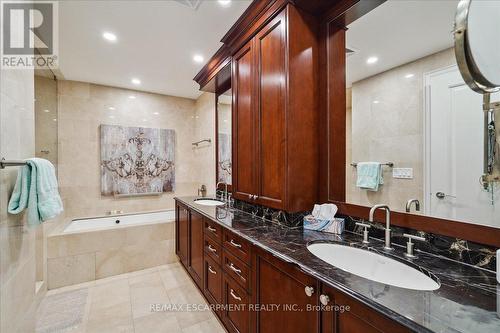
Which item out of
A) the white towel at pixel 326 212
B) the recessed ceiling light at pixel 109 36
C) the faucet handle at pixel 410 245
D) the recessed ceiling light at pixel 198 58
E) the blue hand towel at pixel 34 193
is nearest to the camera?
the faucet handle at pixel 410 245

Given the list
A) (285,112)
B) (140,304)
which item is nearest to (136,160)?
(140,304)

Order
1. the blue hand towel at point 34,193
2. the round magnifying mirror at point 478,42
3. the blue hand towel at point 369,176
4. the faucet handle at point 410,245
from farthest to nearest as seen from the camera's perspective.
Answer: the blue hand towel at point 369,176 < the blue hand towel at point 34,193 < the faucet handle at point 410,245 < the round magnifying mirror at point 478,42

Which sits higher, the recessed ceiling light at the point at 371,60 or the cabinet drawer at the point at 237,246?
the recessed ceiling light at the point at 371,60

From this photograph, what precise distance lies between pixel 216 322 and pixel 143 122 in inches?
133

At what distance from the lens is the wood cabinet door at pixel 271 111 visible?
1578 mm

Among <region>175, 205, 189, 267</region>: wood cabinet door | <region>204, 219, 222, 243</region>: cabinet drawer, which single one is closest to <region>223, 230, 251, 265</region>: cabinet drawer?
<region>204, 219, 222, 243</region>: cabinet drawer

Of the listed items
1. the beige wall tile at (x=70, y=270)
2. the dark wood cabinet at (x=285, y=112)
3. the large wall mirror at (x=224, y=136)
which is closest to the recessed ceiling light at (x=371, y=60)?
the dark wood cabinet at (x=285, y=112)

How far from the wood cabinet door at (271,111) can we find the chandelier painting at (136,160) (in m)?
2.81

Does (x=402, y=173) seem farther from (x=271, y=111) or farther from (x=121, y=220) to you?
(x=121, y=220)

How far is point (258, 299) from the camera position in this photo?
52.8 inches

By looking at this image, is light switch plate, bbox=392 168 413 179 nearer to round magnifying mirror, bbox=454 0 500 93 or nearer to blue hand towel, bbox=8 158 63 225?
round magnifying mirror, bbox=454 0 500 93

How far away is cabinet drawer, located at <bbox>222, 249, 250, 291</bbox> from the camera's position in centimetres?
145

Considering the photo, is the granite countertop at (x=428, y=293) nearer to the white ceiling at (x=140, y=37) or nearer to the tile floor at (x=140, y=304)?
the tile floor at (x=140, y=304)

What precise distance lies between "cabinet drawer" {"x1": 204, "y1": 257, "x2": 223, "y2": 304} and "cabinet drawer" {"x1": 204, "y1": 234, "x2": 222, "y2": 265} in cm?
5
